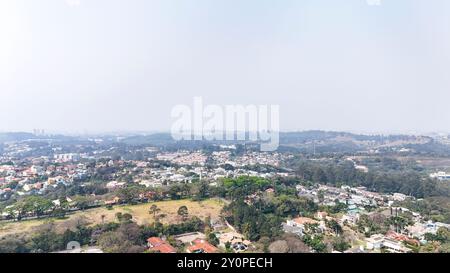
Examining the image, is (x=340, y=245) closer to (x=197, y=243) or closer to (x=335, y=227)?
(x=335, y=227)

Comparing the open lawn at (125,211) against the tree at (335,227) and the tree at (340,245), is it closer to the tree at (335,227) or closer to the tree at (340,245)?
the tree at (335,227)

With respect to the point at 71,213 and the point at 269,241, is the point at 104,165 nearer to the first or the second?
the point at 71,213

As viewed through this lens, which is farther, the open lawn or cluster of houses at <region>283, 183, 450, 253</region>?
the open lawn

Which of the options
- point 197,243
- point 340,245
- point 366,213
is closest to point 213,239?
point 197,243

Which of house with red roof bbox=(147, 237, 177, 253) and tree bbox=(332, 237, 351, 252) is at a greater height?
house with red roof bbox=(147, 237, 177, 253)

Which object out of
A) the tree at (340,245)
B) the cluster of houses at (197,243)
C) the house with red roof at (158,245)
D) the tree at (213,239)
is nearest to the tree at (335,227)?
the tree at (340,245)

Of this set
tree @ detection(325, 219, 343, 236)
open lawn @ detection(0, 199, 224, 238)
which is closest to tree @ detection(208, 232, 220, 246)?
open lawn @ detection(0, 199, 224, 238)

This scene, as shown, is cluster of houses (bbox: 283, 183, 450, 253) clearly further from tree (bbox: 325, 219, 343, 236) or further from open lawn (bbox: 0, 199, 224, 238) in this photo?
open lawn (bbox: 0, 199, 224, 238)

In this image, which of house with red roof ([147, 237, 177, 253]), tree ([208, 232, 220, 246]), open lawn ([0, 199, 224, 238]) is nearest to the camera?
house with red roof ([147, 237, 177, 253])
